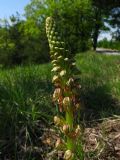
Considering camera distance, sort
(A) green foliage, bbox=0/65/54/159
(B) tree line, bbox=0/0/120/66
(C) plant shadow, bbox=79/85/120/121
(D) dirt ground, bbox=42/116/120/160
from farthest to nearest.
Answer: (B) tree line, bbox=0/0/120/66, (C) plant shadow, bbox=79/85/120/121, (A) green foliage, bbox=0/65/54/159, (D) dirt ground, bbox=42/116/120/160

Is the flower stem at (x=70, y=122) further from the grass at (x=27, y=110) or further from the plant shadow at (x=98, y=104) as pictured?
the plant shadow at (x=98, y=104)

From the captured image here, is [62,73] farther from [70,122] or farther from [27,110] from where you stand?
[27,110]

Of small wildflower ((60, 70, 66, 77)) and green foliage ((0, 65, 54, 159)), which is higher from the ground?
small wildflower ((60, 70, 66, 77))

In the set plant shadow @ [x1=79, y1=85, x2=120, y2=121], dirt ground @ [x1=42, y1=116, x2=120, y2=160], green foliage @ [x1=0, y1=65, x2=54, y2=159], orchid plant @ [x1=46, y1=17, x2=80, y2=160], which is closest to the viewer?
orchid plant @ [x1=46, y1=17, x2=80, y2=160]

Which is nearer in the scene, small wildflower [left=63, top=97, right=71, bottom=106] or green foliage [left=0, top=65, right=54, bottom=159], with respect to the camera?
small wildflower [left=63, top=97, right=71, bottom=106]

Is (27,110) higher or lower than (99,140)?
higher

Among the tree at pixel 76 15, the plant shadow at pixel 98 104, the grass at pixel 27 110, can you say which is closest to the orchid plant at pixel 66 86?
the grass at pixel 27 110

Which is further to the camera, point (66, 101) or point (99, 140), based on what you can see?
point (99, 140)

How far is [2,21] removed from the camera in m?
56.0

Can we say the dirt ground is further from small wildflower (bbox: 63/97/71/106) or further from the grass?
small wildflower (bbox: 63/97/71/106)

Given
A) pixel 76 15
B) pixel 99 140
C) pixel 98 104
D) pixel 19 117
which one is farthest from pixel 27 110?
pixel 76 15

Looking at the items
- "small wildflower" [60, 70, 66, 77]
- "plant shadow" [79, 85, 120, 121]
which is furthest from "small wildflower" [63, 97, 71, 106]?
"plant shadow" [79, 85, 120, 121]

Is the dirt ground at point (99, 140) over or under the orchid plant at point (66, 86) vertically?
under

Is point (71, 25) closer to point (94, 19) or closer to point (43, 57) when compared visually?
point (94, 19)
